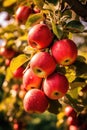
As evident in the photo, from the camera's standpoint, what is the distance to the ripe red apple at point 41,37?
1397mm

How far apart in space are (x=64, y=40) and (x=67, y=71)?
222mm

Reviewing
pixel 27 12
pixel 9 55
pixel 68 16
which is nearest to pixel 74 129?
pixel 9 55

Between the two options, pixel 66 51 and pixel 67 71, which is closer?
pixel 66 51

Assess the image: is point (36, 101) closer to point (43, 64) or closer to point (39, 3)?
point (43, 64)

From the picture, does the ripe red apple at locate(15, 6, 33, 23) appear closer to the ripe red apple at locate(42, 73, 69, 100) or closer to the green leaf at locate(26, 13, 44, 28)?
the green leaf at locate(26, 13, 44, 28)

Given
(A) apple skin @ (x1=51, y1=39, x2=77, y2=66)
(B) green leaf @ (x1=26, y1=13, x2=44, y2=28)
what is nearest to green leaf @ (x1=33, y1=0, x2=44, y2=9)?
(B) green leaf @ (x1=26, y1=13, x2=44, y2=28)

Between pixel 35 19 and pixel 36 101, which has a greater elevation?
pixel 35 19

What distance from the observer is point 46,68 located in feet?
4.40

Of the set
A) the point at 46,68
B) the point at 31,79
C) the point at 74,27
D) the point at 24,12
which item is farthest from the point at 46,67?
the point at 24,12

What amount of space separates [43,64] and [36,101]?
6.4 inches

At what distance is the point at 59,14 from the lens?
5.07 ft

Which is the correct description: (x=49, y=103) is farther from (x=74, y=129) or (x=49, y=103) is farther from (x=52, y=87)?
(x=74, y=129)

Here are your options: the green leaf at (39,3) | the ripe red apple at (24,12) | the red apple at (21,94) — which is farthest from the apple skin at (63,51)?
the red apple at (21,94)

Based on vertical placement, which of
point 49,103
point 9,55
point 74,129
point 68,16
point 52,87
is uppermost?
point 68,16
